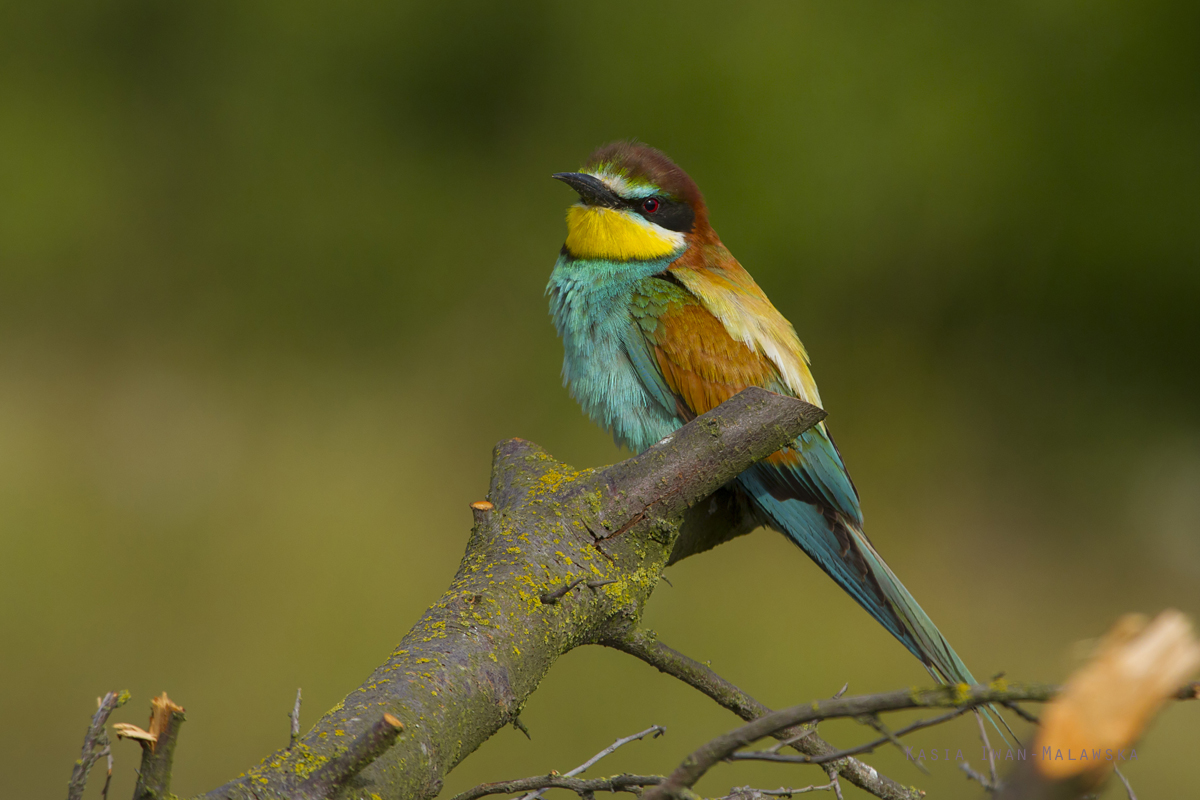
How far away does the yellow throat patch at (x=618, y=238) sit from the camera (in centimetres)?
195

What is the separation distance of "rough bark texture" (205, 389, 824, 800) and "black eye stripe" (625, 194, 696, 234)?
850 mm

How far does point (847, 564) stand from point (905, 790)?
0.59 meters

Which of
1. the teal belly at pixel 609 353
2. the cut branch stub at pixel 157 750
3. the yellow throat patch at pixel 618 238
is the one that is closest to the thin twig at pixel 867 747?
the cut branch stub at pixel 157 750

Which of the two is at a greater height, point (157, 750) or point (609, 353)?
point (609, 353)

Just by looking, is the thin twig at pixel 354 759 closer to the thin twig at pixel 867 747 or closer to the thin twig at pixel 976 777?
the thin twig at pixel 867 747

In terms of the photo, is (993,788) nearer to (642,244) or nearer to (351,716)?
(351,716)

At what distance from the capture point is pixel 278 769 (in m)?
0.70

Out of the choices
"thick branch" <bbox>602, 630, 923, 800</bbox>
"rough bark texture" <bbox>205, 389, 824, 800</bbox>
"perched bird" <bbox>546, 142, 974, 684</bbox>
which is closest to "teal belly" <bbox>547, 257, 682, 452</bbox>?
"perched bird" <bbox>546, 142, 974, 684</bbox>

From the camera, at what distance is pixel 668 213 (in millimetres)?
2012

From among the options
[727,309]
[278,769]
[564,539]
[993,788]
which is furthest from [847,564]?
[278,769]

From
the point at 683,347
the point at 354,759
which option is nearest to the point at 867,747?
the point at 354,759

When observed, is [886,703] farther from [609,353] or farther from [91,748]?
[609,353]

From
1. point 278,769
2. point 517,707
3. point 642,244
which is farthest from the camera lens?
point 642,244

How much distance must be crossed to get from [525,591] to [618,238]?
1117mm
